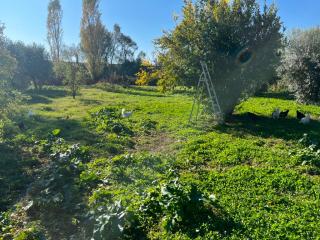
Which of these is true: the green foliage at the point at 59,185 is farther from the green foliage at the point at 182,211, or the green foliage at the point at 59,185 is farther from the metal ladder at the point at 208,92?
the metal ladder at the point at 208,92

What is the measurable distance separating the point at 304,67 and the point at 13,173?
47.0ft

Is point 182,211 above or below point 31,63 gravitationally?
below

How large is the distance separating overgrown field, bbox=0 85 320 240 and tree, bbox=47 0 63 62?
46361mm

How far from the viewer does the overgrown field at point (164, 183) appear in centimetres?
555

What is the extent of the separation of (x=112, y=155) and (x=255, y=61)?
8.39 m

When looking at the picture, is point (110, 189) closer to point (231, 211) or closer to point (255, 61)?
point (231, 211)

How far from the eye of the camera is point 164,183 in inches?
258

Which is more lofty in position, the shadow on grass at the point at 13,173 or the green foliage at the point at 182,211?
the green foliage at the point at 182,211

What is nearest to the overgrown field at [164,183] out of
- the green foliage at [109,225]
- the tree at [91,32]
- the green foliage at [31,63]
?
the green foliage at [109,225]

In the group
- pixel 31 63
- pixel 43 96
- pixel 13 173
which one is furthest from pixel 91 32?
pixel 13 173

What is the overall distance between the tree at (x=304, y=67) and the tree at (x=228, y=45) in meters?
2.05

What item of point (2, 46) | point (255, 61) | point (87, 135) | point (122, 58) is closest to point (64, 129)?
point (87, 135)

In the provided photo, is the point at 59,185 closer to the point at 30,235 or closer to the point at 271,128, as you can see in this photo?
the point at 30,235

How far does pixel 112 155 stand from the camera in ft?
35.4
